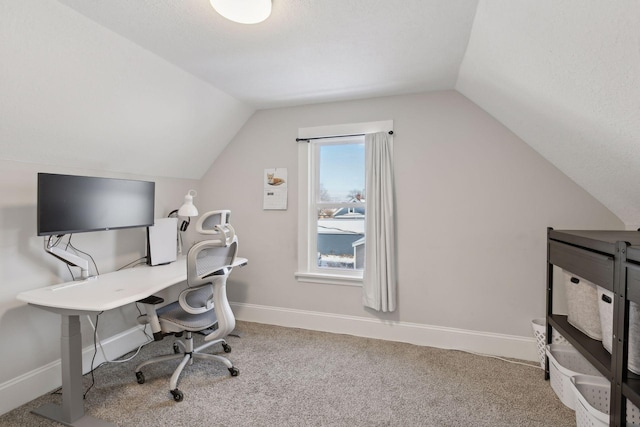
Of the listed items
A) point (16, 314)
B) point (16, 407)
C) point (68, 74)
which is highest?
point (68, 74)

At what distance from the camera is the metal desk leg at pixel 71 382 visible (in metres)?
1.83

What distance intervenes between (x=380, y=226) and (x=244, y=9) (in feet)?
6.50

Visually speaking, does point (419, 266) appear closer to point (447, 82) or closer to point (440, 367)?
point (440, 367)

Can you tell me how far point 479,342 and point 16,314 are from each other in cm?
334

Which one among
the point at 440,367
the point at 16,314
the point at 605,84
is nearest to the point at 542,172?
the point at 605,84

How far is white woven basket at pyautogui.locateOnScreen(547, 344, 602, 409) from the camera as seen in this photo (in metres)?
1.98

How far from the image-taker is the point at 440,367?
98.1 inches

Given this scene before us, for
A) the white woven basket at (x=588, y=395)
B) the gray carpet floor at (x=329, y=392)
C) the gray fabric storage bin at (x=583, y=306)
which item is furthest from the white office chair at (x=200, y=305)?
the gray fabric storage bin at (x=583, y=306)

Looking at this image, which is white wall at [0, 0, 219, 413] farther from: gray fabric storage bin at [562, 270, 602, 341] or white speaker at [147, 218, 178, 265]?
gray fabric storage bin at [562, 270, 602, 341]

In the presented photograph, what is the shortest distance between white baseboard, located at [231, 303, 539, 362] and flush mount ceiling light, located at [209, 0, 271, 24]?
2565mm

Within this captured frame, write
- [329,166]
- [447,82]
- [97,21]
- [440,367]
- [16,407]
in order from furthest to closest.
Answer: [329,166] < [447,82] < [440,367] < [16,407] < [97,21]

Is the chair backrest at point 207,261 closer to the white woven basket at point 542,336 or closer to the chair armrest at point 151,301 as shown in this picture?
the chair armrest at point 151,301

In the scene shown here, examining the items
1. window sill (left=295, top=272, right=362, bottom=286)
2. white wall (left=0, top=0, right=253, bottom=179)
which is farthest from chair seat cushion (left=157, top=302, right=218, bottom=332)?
white wall (left=0, top=0, right=253, bottom=179)

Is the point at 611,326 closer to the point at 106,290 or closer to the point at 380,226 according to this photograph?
the point at 380,226
